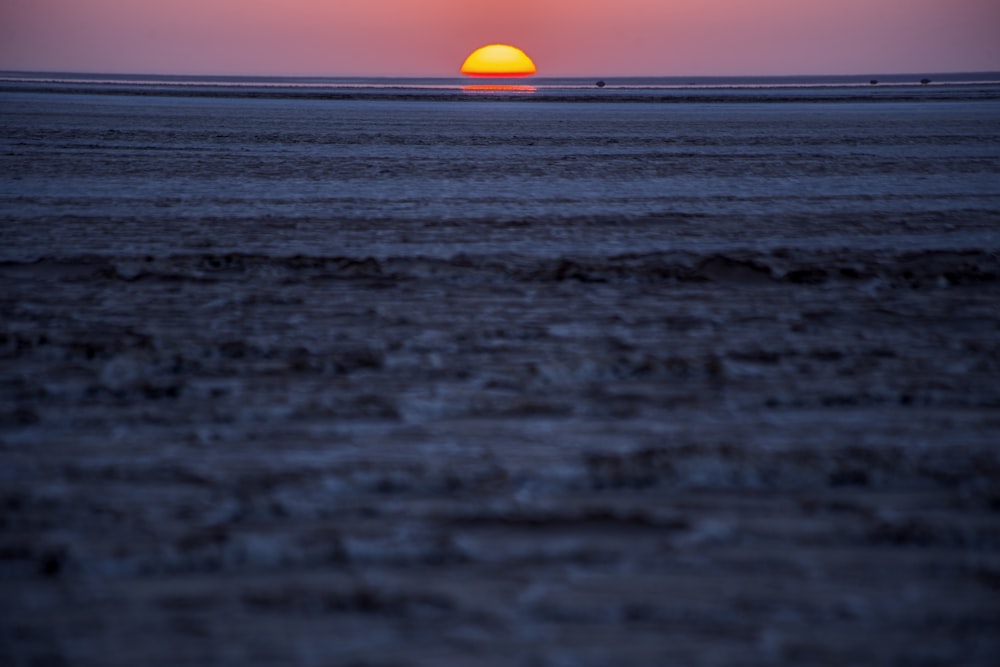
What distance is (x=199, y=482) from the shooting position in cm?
119

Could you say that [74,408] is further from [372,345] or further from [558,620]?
[558,620]

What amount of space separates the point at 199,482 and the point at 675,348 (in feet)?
3.26

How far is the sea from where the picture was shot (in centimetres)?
92

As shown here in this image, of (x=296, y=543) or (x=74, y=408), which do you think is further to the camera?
(x=74, y=408)

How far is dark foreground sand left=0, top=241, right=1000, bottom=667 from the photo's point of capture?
0.91m

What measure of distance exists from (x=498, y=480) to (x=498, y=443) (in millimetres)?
117

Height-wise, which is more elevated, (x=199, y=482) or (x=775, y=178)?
(x=775, y=178)

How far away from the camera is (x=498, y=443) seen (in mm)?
1310

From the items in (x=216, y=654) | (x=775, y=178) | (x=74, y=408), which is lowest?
(x=216, y=654)

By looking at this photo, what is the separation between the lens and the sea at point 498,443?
3.01 ft

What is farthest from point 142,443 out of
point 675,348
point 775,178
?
point 775,178

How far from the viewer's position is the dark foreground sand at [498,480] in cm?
91

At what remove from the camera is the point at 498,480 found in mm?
1199

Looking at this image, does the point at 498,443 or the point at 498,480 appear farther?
the point at 498,443
